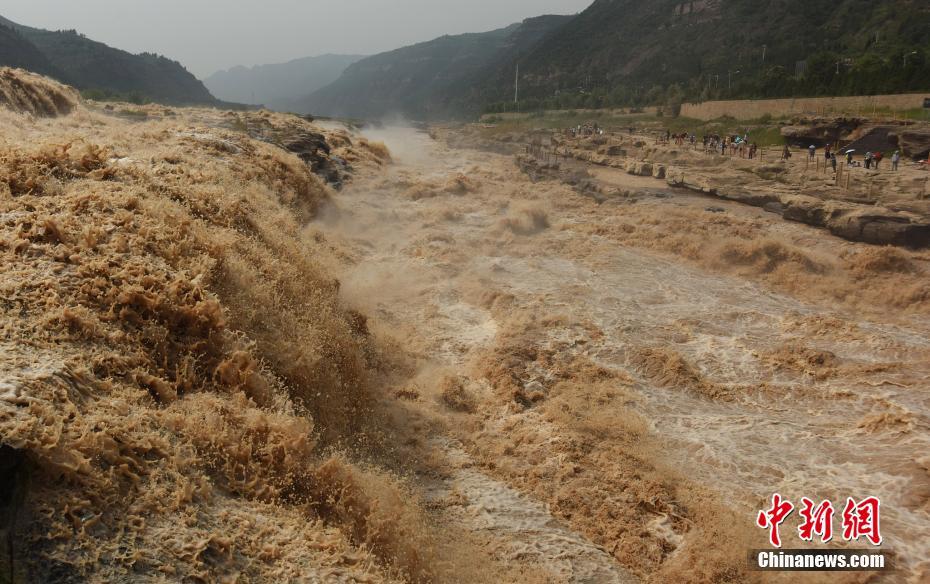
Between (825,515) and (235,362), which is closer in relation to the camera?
(235,362)

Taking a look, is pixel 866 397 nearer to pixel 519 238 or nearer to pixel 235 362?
pixel 235 362

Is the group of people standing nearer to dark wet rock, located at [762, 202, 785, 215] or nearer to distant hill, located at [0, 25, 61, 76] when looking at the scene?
dark wet rock, located at [762, 202, 785, 215]

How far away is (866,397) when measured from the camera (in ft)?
31.7

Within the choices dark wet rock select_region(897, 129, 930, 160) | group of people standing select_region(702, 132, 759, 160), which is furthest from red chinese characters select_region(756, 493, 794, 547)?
group of people standing select_region(702, 132, 759, 160)

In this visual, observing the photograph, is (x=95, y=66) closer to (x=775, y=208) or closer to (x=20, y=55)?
(x=20, y=55)

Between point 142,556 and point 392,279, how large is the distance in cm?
1150

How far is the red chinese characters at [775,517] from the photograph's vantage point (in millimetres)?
6754

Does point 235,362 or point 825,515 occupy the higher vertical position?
point 235,362

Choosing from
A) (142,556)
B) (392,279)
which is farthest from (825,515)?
(392,279)

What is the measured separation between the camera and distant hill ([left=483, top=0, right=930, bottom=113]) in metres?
39.5

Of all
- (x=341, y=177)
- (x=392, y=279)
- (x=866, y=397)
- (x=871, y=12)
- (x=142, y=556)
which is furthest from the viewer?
(x=871, y=12)

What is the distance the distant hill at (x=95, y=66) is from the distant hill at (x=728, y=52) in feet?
175

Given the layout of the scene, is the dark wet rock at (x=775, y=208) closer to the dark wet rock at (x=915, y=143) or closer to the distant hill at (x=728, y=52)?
the dark wet rock at (x=915, y=143)

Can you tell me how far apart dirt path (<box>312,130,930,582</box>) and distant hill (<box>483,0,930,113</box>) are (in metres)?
28.5
